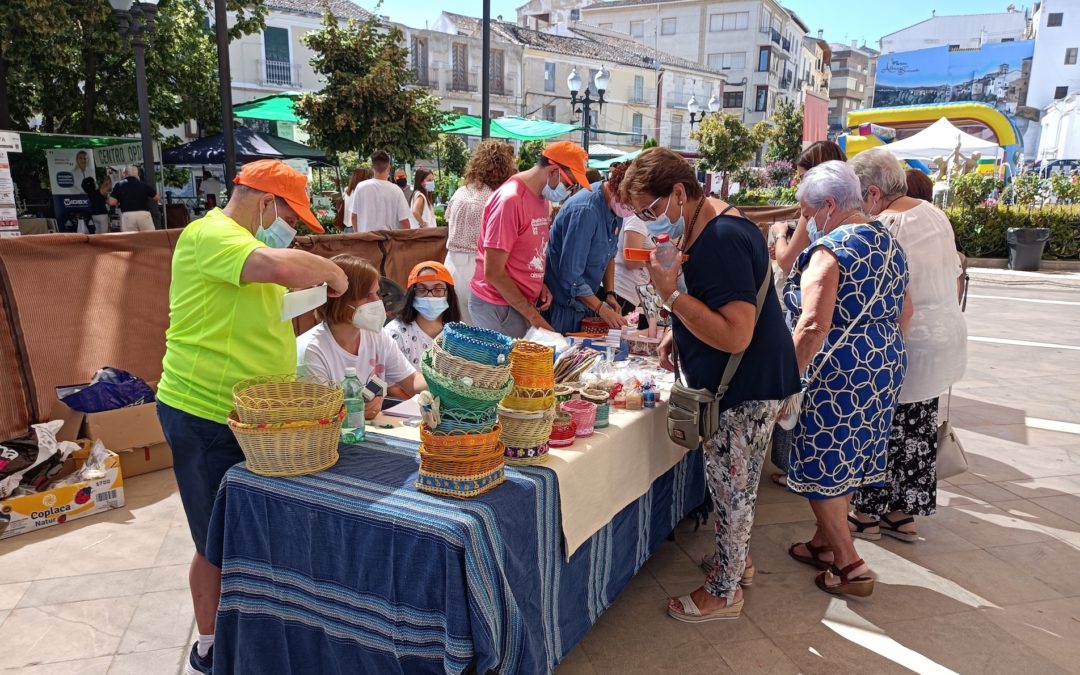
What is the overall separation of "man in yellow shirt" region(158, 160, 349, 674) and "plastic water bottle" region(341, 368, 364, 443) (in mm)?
212

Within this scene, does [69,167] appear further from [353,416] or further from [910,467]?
[910,467]

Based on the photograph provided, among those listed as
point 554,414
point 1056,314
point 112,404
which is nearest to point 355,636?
point 554,414

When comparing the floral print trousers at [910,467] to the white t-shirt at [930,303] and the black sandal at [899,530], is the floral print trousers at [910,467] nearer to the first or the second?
the black sandal at [899,530]

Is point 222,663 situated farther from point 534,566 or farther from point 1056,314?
point 1056,314

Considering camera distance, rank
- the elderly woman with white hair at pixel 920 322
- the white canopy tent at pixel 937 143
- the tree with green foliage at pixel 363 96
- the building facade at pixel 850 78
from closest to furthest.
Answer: the elderly woman with white hair at pixel 920 322
the tree with green foliage at pixel 363 96
the white canopy tent at pixel 937 143
the building facade at pixel 850 78

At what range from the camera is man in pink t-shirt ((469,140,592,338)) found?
337cm

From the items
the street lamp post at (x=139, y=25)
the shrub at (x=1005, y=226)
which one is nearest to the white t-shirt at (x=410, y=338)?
the street lamp post at (x=139, y=25)

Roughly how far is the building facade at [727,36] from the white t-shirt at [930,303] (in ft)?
173

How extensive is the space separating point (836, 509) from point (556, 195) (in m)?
1.95

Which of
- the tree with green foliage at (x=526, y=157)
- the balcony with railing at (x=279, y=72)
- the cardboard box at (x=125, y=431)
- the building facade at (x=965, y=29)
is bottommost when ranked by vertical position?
the cardboard box at (x=125, y=431)

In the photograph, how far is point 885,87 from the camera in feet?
177

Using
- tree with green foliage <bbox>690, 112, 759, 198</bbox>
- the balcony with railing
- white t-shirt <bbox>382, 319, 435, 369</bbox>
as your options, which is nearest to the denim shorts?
white t-shirt <bbox>382, 319, 435, 369</bbox>

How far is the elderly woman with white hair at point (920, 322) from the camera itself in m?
3.00

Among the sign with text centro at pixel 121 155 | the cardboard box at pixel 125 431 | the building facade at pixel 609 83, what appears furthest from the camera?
the building facade at pixel 609 83
